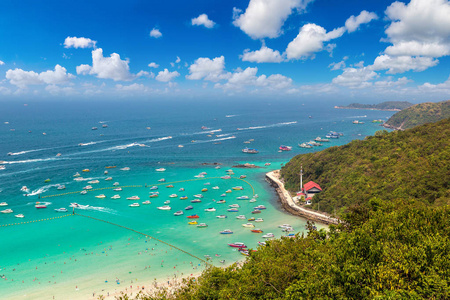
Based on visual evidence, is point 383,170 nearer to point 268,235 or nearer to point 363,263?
point 268,235

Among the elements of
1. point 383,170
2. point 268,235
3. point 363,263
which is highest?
point 363,263

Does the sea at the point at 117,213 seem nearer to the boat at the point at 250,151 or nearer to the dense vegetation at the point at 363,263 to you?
the boat at the point at 250,151

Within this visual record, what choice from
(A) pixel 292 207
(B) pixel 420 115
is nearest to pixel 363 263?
(A) pixel 292 207

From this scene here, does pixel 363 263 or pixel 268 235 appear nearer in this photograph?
pixel 363 263

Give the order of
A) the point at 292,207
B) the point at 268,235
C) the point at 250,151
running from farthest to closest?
the point at 250,151 < the point at 292,207 < the point at 268,235

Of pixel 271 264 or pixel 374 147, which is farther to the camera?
pixel 374 147

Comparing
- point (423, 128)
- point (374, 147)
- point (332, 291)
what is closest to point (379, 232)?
point (332, 291)

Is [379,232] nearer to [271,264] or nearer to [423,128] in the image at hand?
[271,264]
